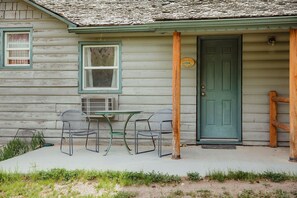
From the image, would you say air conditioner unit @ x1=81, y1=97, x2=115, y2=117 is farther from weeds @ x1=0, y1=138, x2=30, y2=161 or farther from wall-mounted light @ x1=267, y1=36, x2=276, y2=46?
wall-mounted light @ x1=267, y1=36, x2=276, y2=46

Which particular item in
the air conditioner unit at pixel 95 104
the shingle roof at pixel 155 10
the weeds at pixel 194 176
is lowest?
the weeds at pixel 194 176

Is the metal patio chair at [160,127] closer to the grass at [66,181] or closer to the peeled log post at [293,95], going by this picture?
the grass at [66,181]

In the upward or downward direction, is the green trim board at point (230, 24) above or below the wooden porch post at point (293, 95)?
above

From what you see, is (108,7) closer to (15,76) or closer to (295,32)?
(15,76)

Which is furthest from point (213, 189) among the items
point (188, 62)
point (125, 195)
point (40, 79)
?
point (40, 79)

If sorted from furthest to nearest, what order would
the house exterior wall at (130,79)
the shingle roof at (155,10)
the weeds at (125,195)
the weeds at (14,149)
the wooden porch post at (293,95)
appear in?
the house exterior wall at (130,79), the weeds at (14,149), the shingle roof at (155,10), the wooden porch post at (293,95), the weeds at (125,195)

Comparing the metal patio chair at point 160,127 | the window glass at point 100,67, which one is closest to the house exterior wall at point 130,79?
the window glass at point 100,67

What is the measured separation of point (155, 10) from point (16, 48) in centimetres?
342

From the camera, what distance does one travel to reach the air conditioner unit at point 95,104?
7.02 metres

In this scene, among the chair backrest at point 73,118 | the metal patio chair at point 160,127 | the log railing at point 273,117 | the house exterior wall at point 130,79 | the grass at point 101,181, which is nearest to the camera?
the grass at point 101,181

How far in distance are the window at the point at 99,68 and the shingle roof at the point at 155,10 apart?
66cm

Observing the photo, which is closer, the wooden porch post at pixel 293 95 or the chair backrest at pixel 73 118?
the wooden porch post at pixel 293 95

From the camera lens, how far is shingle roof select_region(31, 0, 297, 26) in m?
5.45

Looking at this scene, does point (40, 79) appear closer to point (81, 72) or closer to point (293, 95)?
point (81, 72)
